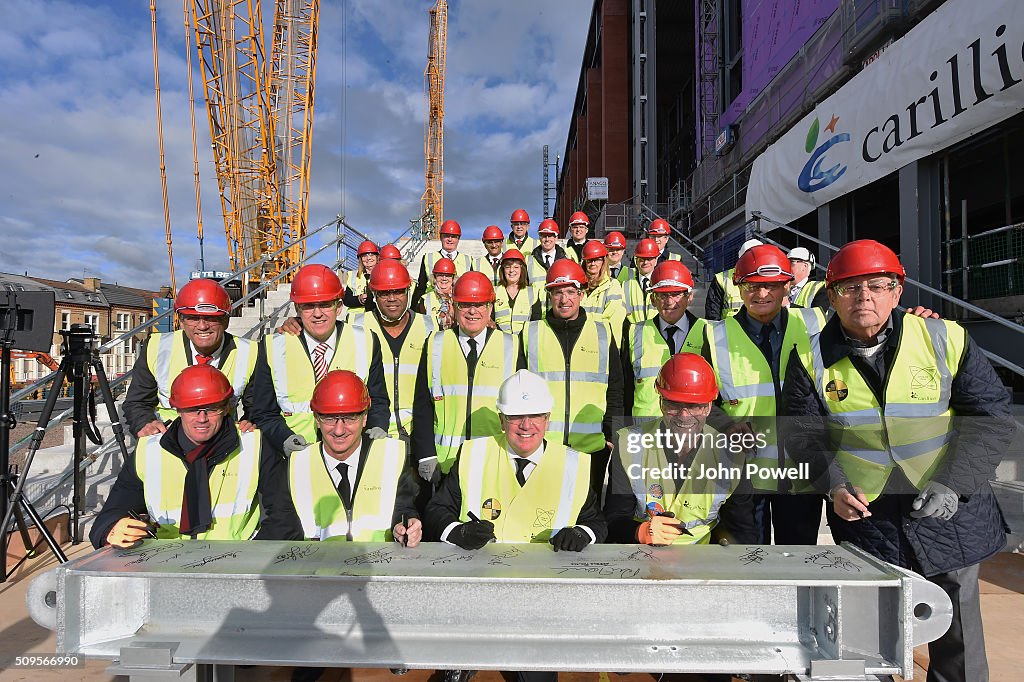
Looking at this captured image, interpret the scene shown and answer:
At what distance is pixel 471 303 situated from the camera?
3.71m

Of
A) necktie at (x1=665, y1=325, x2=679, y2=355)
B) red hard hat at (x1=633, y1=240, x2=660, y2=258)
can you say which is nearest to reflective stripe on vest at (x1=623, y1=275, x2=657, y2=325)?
red hard hat at (x1=633, y1=240, x2=660, y2=258)

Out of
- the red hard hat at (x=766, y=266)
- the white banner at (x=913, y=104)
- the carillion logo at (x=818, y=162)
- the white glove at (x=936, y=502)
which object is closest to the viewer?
the white glove at (x=936, y=502)

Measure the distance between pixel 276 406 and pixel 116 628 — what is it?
2031mm

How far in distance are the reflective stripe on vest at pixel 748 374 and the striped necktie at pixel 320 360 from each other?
2456mm

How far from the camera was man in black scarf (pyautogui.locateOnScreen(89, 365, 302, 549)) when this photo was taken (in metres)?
2.77

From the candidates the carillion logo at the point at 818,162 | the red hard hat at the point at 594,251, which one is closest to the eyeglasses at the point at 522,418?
the red hard hat at the point at 594,251

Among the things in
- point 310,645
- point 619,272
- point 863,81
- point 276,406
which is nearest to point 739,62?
point 863,81

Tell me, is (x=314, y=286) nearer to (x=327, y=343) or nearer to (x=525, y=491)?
(x=327, y=343)

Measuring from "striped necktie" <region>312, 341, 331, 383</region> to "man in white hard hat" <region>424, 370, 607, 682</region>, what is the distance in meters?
1.44

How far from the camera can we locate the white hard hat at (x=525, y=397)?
2.61 m

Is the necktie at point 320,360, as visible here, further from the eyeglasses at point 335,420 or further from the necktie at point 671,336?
the necktie at point 671,336

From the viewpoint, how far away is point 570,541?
200 cm

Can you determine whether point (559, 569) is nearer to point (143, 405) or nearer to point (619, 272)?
point (143, 405)
